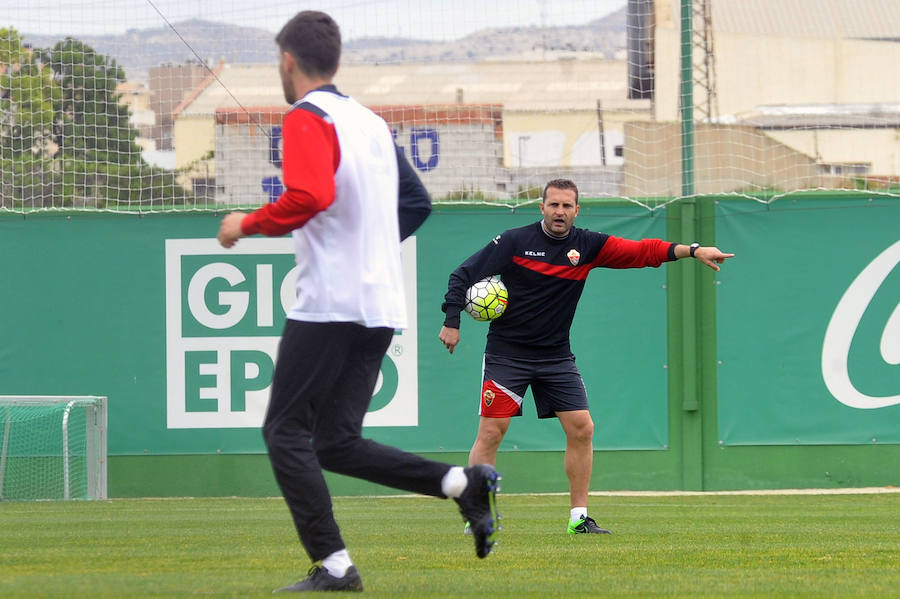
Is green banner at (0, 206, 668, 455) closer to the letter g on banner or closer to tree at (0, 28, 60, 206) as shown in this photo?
tree at (0, 28, 60, 206)

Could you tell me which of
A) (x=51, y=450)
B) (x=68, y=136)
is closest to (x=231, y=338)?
(x=51, y=450)

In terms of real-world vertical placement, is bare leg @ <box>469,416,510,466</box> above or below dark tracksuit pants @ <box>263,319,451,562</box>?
below

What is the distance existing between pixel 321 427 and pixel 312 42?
4.45 ft

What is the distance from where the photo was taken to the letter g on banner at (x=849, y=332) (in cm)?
1132

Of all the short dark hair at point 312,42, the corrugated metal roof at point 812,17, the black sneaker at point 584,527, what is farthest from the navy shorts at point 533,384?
the corrugated metal roof at point 812,17

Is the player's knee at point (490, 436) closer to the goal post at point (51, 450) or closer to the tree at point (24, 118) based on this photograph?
the goal post at point (51, 450)

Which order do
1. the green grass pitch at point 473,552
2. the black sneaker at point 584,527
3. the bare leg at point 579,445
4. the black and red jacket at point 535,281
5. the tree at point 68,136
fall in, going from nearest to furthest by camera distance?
the green grass pitch at point 473,552, the black sneaker at point 584,527, the bare leg at point 579,445, the black and red jacket at point 535,281, the tree at point 68,136

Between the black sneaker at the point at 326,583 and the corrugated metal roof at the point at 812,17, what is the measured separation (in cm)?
1555

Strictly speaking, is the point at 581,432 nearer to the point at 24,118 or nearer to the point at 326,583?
the point at 326,583

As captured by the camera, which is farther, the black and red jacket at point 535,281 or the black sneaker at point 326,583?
the black and red jacket at point 535,281

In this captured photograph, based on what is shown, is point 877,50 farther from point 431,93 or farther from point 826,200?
point 826,200

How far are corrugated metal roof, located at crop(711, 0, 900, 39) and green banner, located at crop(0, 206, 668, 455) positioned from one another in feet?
28.6

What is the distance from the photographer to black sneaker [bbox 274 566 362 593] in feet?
14.7

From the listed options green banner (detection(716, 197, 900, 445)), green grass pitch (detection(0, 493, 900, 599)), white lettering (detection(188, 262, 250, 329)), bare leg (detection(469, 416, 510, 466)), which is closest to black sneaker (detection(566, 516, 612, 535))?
green grass pitch (detection(0, 493, 900, 599))
